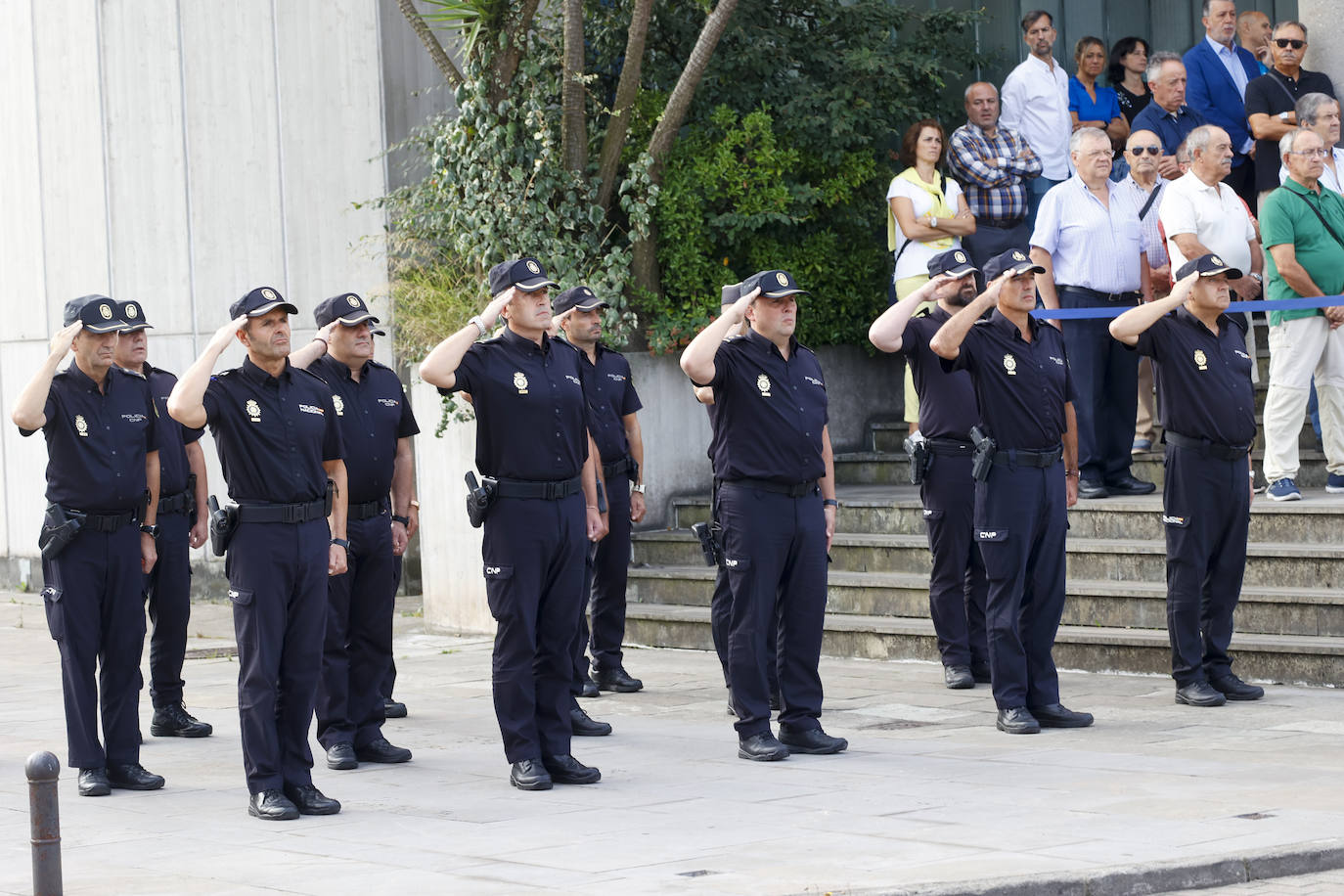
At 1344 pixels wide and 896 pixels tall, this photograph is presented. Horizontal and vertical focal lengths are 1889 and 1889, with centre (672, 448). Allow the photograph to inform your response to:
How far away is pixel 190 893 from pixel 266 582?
159 centimetres

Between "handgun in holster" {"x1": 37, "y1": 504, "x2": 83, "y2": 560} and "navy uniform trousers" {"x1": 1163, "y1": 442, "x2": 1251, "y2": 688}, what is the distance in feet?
17.3

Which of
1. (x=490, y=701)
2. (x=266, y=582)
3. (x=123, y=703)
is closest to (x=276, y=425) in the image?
(x=266, y=582)

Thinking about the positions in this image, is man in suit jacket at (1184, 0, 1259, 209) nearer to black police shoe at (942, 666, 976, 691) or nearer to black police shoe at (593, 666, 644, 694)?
black police shoe at (942, 666, 976, 691)

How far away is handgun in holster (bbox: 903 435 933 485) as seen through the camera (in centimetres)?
1055

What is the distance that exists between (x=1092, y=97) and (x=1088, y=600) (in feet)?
15.8

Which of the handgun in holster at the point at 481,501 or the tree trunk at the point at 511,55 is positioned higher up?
the tree trunk at the point at 511,55

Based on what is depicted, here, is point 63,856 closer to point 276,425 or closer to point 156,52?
point 276,425

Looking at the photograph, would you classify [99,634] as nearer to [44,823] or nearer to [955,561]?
[44,823]

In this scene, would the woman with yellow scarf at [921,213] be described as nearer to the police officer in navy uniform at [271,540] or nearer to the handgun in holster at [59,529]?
the police officer in navy uniform at [271,540]

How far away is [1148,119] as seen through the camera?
13.4m

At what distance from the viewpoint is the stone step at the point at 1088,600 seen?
10.4 m

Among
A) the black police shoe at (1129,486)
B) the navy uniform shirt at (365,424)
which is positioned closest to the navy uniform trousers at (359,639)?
the navy uniform shirt at (365,424)

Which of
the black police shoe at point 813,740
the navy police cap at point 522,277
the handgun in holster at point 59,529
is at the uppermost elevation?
the navy police cap at point 522,277

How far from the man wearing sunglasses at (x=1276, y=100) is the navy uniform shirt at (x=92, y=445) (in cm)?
789
